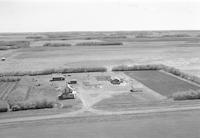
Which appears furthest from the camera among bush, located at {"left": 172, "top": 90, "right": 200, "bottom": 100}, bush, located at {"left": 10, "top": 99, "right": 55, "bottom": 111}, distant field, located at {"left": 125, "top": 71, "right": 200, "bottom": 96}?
distant field, located at {"left": 125, "top": 71, "right": 200, "bottom": 96}

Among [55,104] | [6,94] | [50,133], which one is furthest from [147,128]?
[6,94]

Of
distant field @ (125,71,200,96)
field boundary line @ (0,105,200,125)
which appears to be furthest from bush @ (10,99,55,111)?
distant field @ (125,71,200,96)

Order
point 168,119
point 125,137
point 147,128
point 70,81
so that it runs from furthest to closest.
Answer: point 70,81 → point 168,119 → point 147,128 → point 125,137

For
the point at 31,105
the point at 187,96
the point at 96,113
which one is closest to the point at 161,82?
the point at 187,96

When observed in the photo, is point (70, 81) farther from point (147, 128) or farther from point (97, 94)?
point (147, 128)

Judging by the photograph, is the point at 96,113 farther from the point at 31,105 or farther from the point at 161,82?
the point at 161,82

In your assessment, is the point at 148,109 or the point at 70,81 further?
the point at 70,81

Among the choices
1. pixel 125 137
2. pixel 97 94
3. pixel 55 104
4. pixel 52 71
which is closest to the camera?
pixel 125 137

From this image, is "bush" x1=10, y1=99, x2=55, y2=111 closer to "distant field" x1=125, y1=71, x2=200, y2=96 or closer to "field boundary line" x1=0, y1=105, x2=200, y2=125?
"field boundary line" x1=0, y1=105, x2=200, y2=125
